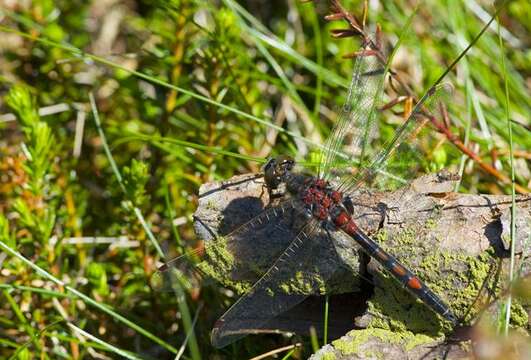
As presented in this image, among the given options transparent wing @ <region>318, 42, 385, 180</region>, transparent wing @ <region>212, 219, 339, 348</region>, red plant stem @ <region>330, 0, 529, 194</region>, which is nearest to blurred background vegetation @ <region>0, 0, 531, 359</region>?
red plant stem @ <region>330, 0, 529, 194</region>

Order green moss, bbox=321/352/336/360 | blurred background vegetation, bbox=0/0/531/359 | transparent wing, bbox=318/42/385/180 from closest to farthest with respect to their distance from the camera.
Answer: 1. green moss, bbox=321/352/336/360
2. transparent wing, bbox=318/42/385/180
3. blurred background vegetation, bbox=0/0/531/359

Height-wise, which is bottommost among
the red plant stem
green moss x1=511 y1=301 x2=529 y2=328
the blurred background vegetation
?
the blurred background vegetation

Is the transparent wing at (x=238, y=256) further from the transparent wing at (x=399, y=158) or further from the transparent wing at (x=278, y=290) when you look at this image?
the transparent wing at (x=399, y=158)

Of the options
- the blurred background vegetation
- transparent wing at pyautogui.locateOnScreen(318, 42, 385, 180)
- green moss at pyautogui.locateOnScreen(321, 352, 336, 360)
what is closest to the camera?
green moss at pyautogui.locateOnScreen(321, 352, 336, 360)

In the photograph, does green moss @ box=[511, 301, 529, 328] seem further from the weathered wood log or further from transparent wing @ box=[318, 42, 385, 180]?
transparent wing @ box=[318, 42, 385, 180]

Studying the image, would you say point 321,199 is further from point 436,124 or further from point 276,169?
point 436,124

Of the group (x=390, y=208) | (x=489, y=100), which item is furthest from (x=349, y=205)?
(x=489, y=100)

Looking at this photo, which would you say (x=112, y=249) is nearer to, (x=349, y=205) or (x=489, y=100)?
(x=349, y=205)
